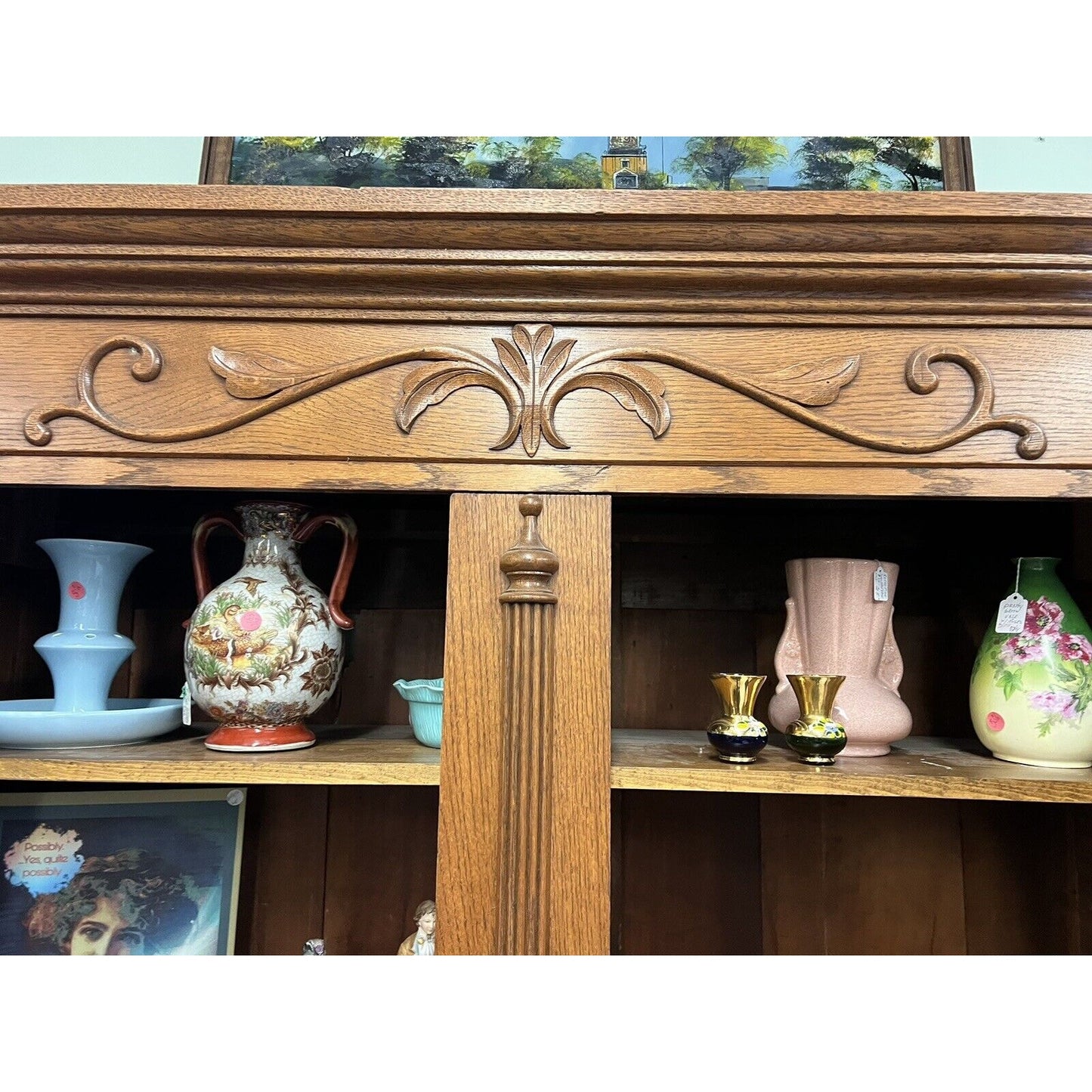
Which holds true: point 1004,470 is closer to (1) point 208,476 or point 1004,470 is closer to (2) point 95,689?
(1) point 208,476

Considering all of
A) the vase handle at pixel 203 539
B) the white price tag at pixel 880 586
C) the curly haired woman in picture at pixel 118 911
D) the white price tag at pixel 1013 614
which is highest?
the vase handle at pixel 203 539

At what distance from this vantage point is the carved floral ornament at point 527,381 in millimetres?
607

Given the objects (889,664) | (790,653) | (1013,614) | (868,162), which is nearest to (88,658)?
(790,653)

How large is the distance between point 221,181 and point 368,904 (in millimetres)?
923

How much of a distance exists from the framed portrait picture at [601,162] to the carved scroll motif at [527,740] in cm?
52

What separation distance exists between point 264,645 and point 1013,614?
2.41ft

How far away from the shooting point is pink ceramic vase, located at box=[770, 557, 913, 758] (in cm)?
73

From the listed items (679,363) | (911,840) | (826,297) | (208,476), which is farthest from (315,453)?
(911,840)

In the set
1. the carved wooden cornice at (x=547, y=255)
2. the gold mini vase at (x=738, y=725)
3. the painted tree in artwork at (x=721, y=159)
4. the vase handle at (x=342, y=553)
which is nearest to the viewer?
the carved wooden cornice at (x=547, y=255)

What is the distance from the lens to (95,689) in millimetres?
768

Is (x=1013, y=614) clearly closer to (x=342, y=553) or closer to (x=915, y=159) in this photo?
(x=915, y=159)

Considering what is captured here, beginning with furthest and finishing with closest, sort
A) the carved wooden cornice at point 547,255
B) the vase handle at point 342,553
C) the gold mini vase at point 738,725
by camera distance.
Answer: the vase handle at point 342,553
the gold mini vase at point 738,725
the carved wooden cornice at point 547,255

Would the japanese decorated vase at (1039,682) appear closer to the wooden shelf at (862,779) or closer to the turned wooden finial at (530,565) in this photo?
the wooden shelf at (862,779)

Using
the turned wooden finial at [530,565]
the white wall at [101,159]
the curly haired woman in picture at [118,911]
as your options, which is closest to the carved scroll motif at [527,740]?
the turned wooden finial at [530,565]
